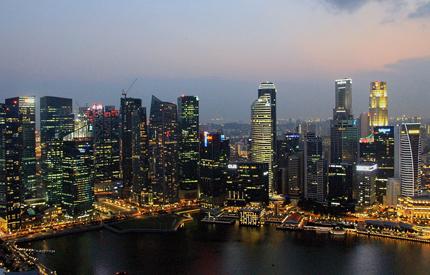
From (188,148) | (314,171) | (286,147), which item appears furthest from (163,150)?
(286,147)

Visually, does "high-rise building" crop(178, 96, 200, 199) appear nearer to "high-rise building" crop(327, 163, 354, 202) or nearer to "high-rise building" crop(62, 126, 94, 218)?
"high-rise building" crop(62, 126, 94, 218)

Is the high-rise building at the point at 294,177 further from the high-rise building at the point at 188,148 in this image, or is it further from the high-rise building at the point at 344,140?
the high-rise building at the point at 188,148

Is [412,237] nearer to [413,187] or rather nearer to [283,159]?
[413,187]

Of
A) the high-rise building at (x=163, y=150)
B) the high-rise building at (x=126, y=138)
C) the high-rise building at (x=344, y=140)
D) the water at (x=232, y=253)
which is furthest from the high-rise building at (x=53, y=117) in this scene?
the high-rise building at (x=344, y=140)

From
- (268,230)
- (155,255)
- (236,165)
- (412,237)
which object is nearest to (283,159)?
(236,165)

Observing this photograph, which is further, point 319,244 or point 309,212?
point 309,212

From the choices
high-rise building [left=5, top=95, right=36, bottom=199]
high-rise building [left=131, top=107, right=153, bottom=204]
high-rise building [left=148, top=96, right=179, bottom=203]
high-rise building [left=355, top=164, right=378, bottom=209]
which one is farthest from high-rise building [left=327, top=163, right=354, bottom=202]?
high-rise building [left=5, top=95, right=36, bottom=199]

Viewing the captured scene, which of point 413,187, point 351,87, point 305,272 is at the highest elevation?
point 351,87
